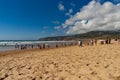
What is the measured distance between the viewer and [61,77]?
583cm

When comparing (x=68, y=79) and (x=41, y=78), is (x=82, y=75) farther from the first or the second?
(x=41, y=78)

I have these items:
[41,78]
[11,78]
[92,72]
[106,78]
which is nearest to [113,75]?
[106,78]

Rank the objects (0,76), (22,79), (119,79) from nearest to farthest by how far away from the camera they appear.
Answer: (119,79) → (22,79) → (0,76)

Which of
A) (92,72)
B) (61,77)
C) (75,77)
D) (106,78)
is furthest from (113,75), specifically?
(61,77)

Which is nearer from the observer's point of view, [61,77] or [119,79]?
[119,79]

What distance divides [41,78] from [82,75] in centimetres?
135

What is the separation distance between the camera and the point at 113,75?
565 cm

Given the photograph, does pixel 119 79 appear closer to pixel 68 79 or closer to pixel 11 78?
pixel 68 79

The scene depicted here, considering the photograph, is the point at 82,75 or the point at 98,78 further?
the point at 82,75

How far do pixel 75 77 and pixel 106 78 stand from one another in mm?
961

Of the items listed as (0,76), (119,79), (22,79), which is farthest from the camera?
(0,76)

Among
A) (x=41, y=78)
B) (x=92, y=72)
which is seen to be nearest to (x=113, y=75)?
(x=92, y=72)

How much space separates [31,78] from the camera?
580 cm

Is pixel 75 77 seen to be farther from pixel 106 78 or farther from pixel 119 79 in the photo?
pixel 119 79
